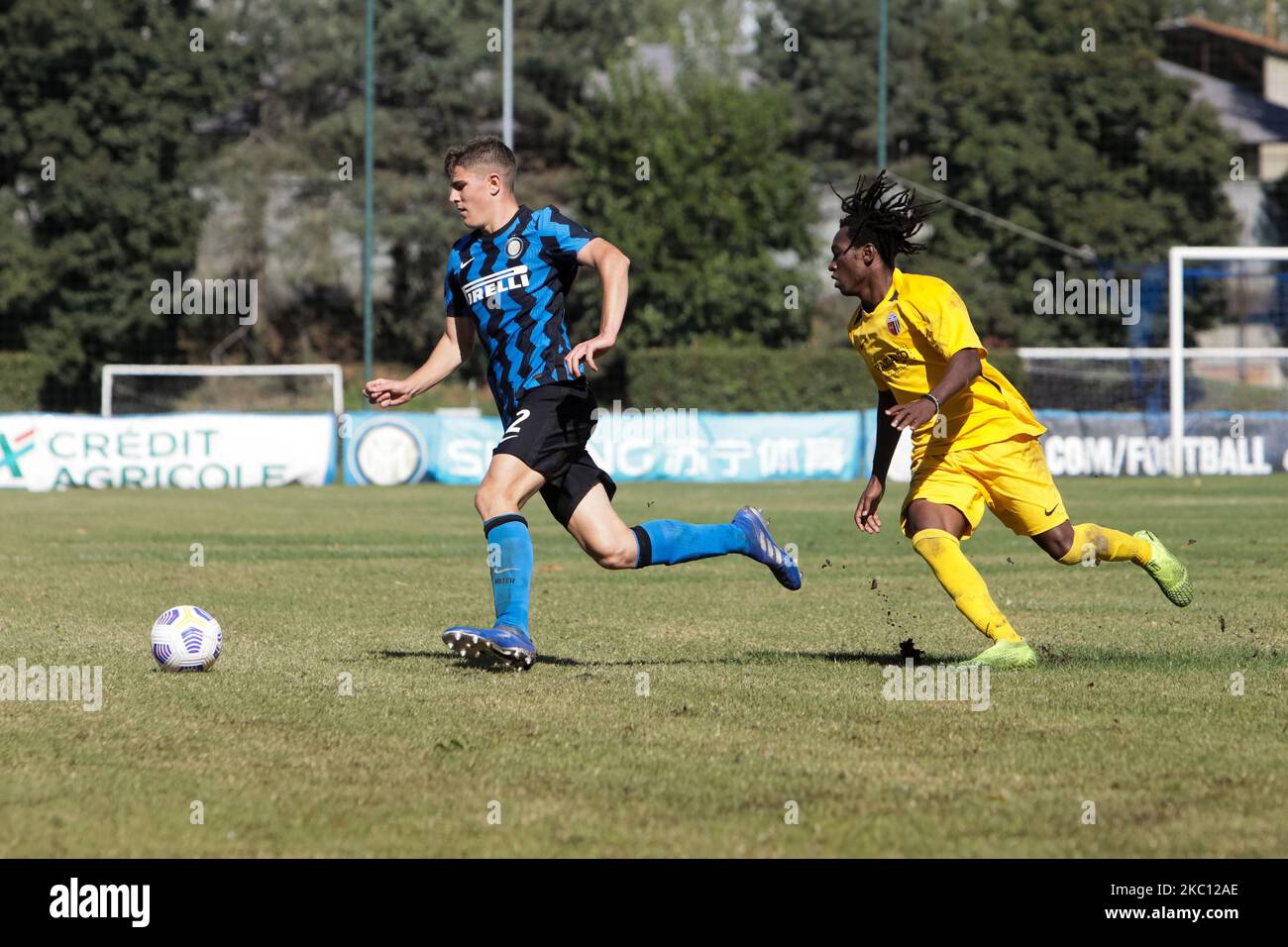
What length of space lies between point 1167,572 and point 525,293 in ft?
10.7

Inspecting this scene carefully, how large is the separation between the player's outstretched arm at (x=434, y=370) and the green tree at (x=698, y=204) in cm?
3574

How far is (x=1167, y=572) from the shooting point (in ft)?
26.9

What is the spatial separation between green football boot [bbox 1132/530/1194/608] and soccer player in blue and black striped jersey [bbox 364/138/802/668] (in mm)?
2167

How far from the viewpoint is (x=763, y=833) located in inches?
175

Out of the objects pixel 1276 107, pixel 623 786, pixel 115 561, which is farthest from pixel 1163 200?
pixel 623 786

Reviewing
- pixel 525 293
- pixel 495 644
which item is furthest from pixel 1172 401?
pixel 495 644

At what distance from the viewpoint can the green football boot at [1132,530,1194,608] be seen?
8141 mm

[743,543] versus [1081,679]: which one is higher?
[743,543]

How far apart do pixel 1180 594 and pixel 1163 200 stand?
41.9 metres
